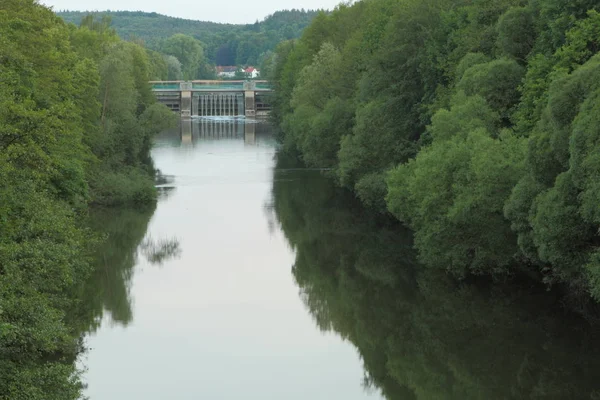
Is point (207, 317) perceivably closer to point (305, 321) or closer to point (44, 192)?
point (305, 321)

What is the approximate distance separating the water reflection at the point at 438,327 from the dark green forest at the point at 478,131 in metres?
1.08

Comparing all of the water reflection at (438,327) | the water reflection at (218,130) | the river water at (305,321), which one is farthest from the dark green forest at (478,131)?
the water reflection at (218,130)

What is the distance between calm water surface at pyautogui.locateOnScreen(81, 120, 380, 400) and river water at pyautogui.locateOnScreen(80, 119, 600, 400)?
0.21 ft

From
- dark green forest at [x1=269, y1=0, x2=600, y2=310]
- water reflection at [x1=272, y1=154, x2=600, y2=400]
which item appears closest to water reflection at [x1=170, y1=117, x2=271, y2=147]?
dark green forest at [x1=269, y1=0, x2=600, y2=310]

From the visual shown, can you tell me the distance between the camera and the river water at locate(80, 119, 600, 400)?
2492 centimetres

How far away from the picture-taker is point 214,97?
14400 centimetres

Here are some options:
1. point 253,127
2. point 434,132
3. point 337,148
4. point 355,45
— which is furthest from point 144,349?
point 253,127

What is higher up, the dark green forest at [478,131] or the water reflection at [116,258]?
the dark green forest at [478,131]

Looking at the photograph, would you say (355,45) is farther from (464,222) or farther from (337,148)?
(464,222)

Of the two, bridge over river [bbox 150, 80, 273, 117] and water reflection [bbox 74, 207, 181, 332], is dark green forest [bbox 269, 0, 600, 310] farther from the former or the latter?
bridge over river [bbox 150, 80, 273, 117]

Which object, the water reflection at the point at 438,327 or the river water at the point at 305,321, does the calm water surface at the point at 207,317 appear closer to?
the river water at the point at 305,321

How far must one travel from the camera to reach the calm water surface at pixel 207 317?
81.6 feet

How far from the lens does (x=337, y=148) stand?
58.4 meters

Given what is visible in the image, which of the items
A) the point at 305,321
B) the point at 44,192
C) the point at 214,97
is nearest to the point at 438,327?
the point at 305,321
